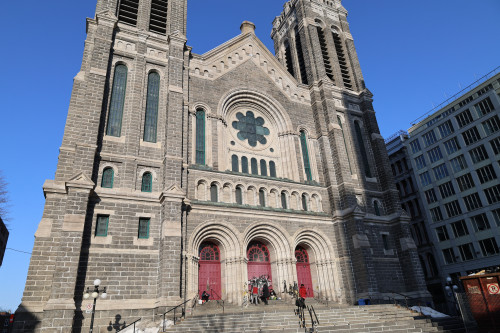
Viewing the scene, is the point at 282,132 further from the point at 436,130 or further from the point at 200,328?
the point at 436,130

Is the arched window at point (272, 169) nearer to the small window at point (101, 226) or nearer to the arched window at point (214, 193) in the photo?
the arched window at point (214, 193)

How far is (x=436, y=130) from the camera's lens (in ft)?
156

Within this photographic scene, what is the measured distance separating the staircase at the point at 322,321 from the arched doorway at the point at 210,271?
141cm

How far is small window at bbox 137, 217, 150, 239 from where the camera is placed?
18672mm

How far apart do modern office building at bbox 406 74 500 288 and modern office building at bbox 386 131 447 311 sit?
71 centimetres

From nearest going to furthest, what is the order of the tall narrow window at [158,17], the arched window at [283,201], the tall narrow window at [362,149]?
the arched window at [283,201] < the tall narrow window at [158,17] < the tall narrow window at [362,149]

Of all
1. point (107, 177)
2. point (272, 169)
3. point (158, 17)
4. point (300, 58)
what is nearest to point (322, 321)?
point (272, 169)

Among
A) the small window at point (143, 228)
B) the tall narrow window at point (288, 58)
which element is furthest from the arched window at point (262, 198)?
the tall narrow window at point (288, 58)

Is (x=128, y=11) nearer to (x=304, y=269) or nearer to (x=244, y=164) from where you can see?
(x=244, y=164)

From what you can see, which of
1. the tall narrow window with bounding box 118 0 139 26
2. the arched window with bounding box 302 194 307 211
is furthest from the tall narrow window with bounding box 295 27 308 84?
the tall narrow window with bounding box 118 0 139 26

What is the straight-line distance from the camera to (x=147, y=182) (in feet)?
66.4

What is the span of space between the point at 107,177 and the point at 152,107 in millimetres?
5761

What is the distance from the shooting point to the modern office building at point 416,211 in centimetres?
4419

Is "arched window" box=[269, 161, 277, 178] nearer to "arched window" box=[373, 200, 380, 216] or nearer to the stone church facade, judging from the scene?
the stone church facade
